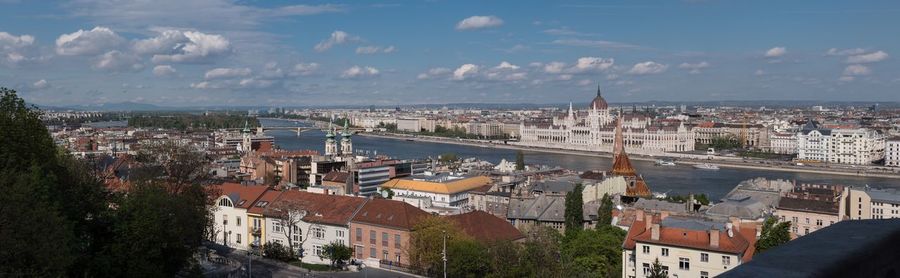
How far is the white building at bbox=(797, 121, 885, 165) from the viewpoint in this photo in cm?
3609

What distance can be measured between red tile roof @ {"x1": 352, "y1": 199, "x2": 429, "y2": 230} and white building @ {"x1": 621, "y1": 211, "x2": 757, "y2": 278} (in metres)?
3.06

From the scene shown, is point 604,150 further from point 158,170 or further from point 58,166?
point 58,166

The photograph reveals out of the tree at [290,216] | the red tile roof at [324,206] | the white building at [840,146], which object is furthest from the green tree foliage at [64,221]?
the white building at [840,146]

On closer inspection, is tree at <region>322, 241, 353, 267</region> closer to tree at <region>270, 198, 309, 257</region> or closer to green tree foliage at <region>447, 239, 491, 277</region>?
tree at <region>270, 198, 309, 257</region>

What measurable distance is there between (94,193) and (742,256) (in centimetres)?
667

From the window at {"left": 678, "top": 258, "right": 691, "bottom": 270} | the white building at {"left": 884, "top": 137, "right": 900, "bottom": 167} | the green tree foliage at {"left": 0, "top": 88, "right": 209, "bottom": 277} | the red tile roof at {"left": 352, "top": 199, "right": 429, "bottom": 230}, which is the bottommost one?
the white building at {"left": 884, "top": 137, "right": 900, "bottom": 167}

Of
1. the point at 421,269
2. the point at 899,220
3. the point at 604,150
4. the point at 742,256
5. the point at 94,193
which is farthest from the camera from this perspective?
the point at 604,150

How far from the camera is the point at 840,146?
3653cm

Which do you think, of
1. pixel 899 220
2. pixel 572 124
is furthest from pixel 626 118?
pixel 899 220

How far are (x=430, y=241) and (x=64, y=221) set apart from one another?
5236 mm

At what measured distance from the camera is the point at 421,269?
33.3ft

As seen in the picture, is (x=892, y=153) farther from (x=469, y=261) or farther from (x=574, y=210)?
(x=469, y=261)

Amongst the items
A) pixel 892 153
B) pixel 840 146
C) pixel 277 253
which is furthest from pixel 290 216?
pixel 840 146

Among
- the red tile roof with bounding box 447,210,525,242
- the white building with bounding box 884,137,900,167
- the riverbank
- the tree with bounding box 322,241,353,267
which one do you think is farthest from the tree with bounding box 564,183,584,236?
the white building with bounding box 884,137,900,167
